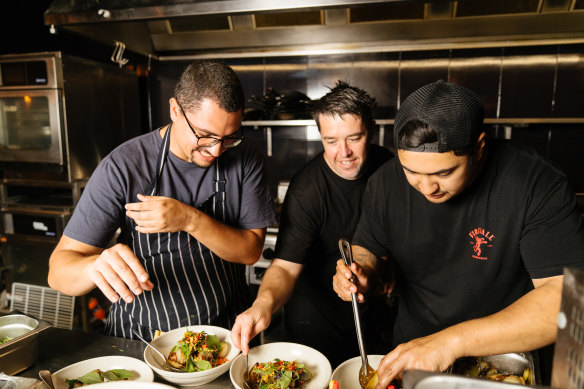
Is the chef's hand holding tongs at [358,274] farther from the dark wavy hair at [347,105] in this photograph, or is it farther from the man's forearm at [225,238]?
the dark wavy hair at [347,105]

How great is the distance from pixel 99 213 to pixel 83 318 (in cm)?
267

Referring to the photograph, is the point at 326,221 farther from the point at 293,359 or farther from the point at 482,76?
the point at 482,76

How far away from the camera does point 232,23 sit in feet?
13.5

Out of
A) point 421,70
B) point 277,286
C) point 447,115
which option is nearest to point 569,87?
point 421,70

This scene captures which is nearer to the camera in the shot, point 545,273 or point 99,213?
point 545,273

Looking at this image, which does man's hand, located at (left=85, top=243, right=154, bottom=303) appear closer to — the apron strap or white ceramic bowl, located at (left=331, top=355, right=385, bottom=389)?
the apron strap

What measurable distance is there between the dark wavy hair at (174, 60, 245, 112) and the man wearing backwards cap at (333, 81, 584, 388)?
1.99 feet

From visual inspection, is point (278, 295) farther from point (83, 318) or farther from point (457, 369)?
point (83, 318)

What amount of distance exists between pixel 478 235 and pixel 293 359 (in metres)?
0.80

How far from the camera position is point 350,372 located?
1.22 metres

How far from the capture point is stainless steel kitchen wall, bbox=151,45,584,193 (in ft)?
11.9

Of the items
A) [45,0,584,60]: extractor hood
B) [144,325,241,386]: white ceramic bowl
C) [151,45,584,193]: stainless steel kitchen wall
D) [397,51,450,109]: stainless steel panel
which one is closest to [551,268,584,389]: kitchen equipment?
[144,325,241,386]: white ceramic bowl

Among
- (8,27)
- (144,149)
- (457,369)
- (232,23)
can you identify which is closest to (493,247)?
(457,369)

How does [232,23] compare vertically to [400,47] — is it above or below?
above
